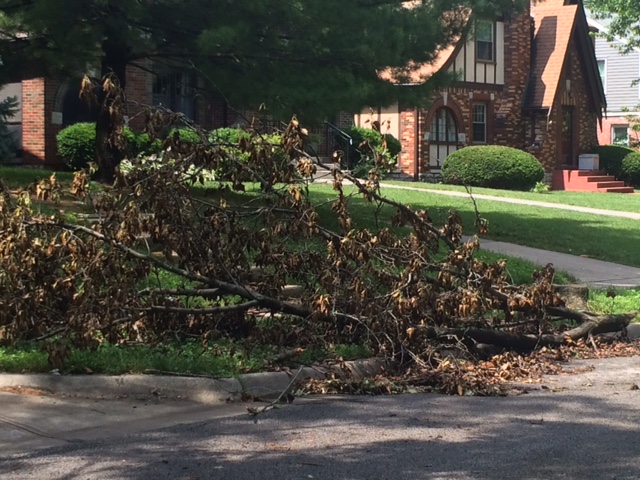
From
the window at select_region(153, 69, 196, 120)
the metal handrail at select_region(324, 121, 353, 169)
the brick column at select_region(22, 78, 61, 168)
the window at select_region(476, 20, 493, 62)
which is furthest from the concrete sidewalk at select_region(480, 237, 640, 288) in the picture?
the window at select_region(476, 20, 493, 62)

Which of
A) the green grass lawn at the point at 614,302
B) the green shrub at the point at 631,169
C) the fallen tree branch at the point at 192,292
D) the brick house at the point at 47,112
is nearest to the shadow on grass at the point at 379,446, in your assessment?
the fallen tree branch at the point at 192,292

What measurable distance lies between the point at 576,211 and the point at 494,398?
17126 mm

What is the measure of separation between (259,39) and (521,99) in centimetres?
2368

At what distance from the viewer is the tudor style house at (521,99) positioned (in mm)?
34031

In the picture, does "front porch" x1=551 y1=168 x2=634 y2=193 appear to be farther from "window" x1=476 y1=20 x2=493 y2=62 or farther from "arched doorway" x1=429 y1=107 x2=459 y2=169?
"window" x1=476 y1=20 x2=493 y2=62

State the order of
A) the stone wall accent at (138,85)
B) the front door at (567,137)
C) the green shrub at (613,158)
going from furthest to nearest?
the front door at (567,137) < the green shrub at (613,158) < the stone wall accent at (138,85)

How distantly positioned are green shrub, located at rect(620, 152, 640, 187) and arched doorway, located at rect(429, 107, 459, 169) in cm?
694

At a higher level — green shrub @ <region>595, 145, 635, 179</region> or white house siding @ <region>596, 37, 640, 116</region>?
white house siding @ <region>596, 37, 640, 116</region>

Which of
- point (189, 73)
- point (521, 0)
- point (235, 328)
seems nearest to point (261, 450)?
point (235, 328)

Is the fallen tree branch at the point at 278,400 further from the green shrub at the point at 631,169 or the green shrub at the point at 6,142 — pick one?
the green shrub at the point at 631,169

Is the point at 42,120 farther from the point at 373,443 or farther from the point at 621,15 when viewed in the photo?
the point at 373,443

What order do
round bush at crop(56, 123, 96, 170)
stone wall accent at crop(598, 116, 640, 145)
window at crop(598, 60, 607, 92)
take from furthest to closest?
window at crop(598, 60, 607, 92) → stone wall accent at crop(598, 116, 640, 145) → round bush at crop(56, 123, 96, 170)

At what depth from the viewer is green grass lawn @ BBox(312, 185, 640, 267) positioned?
17.2 m

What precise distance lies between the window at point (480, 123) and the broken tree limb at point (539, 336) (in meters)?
25.5
